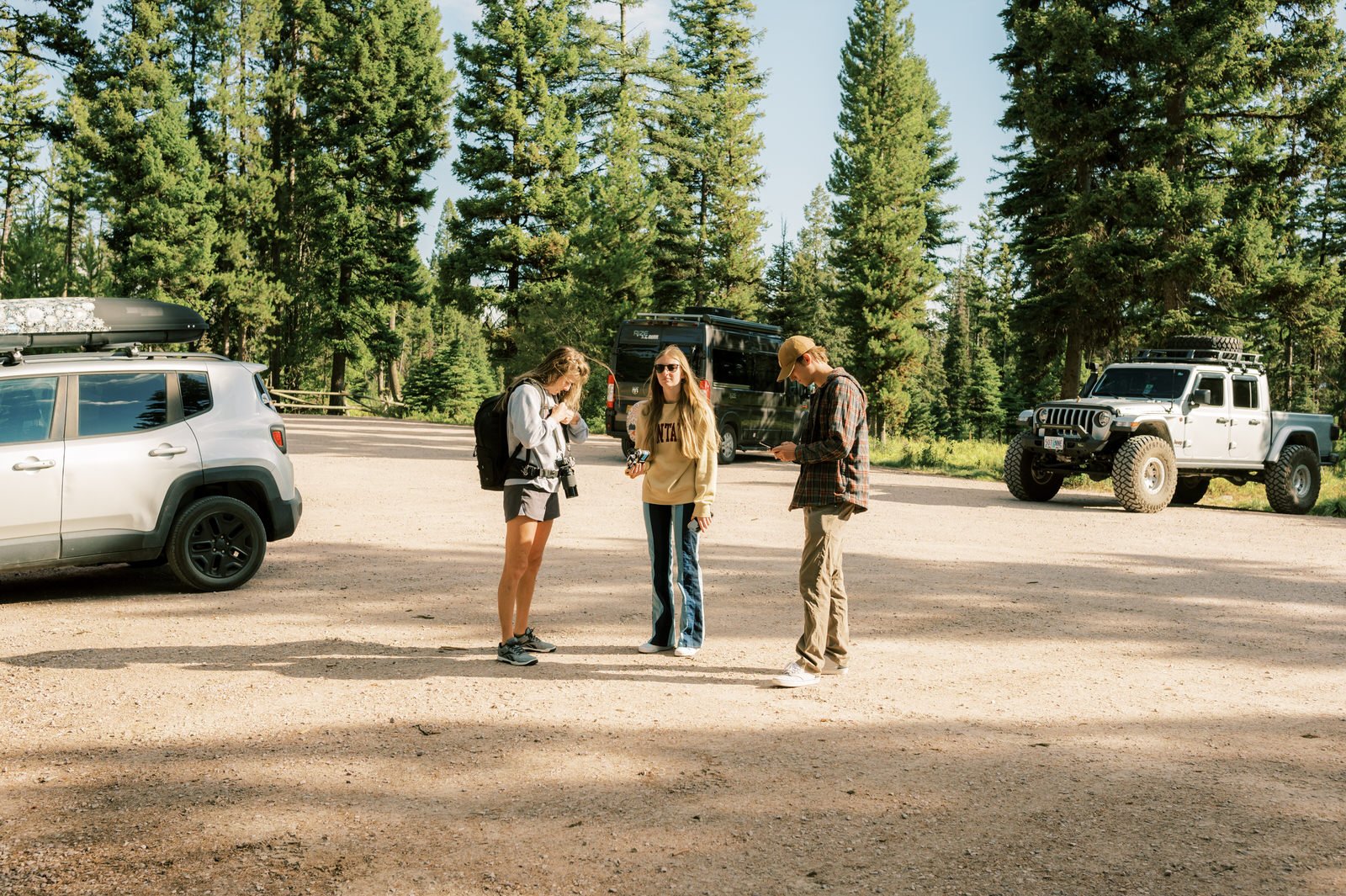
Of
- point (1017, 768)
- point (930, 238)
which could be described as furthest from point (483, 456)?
point (930, 238)

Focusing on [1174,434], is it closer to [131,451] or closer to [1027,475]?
[1027,475]

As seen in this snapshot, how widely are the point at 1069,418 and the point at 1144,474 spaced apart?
1.32m

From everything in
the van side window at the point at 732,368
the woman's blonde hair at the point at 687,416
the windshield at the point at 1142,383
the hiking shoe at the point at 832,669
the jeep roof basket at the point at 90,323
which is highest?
the van side window at the point at 732,368

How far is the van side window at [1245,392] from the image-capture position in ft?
54.9

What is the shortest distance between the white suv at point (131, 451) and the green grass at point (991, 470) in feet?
49.4

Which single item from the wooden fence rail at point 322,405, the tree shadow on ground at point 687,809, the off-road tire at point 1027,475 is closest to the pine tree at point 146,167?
the wooden fence rail at point 322,405

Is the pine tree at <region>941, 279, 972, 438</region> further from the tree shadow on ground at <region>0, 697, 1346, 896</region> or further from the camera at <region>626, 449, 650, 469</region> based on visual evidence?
the tree shadow on ground at <region>0, 697, 1346, 896</region>

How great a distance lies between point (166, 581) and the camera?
9055 mm

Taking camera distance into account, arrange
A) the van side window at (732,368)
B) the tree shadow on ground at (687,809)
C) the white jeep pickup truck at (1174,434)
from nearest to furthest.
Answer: the tree shadow on ground at (687,809) < the white jeep pickup truck at (1174,434) < the van side window at (732,368)

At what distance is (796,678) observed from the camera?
6.02 m

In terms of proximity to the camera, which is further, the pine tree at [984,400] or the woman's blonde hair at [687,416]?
the pine tree at [984,400]

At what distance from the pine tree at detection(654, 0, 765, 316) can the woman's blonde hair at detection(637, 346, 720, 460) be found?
36.4 m

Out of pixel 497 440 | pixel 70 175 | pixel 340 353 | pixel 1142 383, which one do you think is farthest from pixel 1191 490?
pixel 70 175

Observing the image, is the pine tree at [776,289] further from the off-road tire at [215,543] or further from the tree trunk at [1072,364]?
the off-road tire at [215,543]
